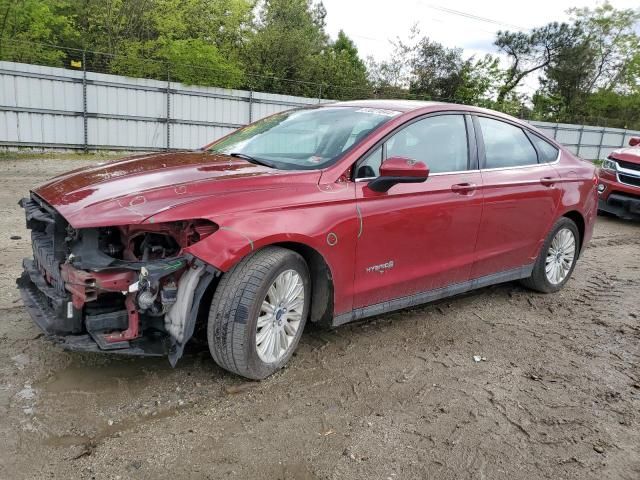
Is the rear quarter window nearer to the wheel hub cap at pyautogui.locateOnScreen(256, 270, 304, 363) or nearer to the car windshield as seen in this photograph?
the car windshield

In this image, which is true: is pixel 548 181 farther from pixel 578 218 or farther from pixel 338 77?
pixel 338 77

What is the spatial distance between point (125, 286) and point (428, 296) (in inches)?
87.0

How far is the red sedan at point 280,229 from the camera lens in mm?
2740

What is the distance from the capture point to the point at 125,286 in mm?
2697

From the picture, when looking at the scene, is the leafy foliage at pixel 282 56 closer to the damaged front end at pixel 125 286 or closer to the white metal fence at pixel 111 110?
the white metal fence at pixel 111 110

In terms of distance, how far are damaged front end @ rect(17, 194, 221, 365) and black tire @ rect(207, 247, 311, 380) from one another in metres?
0.12

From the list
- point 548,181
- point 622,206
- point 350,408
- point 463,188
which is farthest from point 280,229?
point 622,206

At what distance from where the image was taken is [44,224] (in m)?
3.10

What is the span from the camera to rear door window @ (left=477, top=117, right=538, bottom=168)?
14.3 feet

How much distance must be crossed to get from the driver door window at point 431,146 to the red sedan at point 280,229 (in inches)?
0.4

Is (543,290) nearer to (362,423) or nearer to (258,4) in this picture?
(362,423)

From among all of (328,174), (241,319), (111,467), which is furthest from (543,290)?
(111,467)

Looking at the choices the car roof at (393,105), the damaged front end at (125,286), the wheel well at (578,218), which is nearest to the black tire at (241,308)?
the damaged front end at (125,286)

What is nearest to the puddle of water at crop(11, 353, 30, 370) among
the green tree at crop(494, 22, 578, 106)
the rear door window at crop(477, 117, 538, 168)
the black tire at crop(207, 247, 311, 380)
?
the black tire at crop(207, 247, 311, 380)
